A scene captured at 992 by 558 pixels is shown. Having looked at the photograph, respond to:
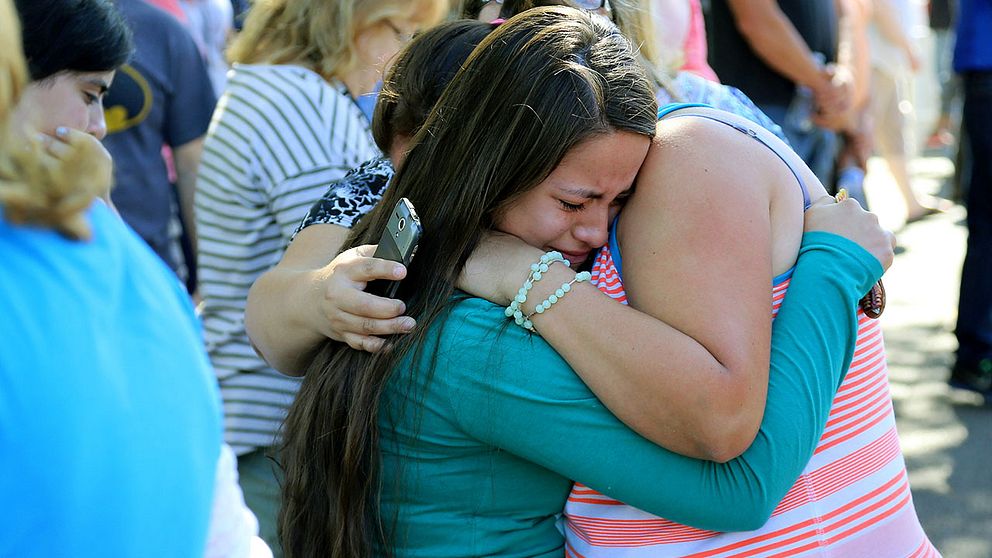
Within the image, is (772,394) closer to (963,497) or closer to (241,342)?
(241,342)

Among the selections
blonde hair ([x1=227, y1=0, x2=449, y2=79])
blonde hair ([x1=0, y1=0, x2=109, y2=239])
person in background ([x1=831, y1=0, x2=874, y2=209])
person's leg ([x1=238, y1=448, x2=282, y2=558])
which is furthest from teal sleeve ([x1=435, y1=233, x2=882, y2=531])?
person in background ([x1=831, y1=0, x2=874, y2=209])

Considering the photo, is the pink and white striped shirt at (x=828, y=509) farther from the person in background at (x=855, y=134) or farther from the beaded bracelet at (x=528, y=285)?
the person in background at (x=855, y=134)

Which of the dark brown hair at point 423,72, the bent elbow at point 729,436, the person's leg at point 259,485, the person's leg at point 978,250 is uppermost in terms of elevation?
the dark brown hair at point 423,72

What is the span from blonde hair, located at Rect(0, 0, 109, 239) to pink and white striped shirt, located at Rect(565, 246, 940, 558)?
2.54 feet

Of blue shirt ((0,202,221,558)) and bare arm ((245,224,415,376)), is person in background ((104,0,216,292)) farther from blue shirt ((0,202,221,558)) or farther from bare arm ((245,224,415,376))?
blue shirt ((0,202,221,558))

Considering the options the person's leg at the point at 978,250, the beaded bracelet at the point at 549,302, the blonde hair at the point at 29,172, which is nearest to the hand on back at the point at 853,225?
the beaded bracelet at the point at 549,302

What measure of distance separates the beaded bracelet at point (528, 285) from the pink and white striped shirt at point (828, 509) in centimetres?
10

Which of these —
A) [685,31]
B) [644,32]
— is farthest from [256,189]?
[685,31]

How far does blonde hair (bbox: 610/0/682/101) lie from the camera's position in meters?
2.31

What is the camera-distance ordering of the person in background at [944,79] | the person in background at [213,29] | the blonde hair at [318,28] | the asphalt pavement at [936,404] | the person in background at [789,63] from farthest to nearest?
the person in background at [944,79] → the person in background at [213,29] → the person in background at [789,63] → the asphalt pavement at [936,404] → the blonde hair at [318,28]

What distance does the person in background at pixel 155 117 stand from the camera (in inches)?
141

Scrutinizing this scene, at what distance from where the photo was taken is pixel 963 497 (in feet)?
13.4

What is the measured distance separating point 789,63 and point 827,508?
3.04 m

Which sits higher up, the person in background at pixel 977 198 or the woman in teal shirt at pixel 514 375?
the woman in teal shirt at pixel 514 375
